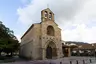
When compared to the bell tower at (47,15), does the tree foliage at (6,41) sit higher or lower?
lower

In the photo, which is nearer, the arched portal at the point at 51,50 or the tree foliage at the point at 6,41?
the tree foliage at the point at 6,41

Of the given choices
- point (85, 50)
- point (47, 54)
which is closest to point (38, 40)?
point (47, 54)

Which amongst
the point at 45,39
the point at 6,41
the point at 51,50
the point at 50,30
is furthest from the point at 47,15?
the point at 6,41

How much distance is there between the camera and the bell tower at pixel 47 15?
35.8 meters

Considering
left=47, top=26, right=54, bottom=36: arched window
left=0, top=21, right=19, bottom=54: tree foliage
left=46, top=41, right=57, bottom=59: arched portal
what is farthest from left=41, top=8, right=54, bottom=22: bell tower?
left=0, top=21, right=19, bottom=54: tree foliage

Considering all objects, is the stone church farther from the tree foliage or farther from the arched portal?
the tree foliage

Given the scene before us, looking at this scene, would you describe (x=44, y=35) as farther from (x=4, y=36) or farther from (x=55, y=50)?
(x=4, y=36)

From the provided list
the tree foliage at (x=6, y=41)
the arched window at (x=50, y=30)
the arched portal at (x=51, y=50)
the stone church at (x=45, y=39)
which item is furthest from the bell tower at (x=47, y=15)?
the tree foliage at (x=6, y=41)

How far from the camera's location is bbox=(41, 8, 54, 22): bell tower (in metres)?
35.8

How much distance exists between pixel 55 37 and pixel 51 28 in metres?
2.87

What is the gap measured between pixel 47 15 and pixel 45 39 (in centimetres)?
678

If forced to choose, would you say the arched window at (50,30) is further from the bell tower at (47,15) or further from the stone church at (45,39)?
the bell tower at (47,15)

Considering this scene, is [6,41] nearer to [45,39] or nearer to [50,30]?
[45,39]

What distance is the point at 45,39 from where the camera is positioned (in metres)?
34.5
